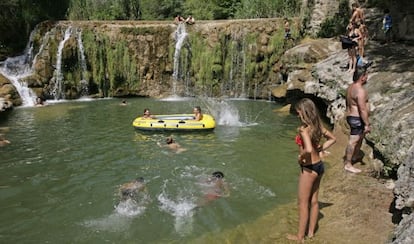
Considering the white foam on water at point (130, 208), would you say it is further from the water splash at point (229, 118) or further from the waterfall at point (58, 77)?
the waterfall at point (58, 77)

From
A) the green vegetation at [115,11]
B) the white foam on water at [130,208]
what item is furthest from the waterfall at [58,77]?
the white foam on water at [130,208]

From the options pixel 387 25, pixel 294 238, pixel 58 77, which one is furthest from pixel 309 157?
pixel 58 77

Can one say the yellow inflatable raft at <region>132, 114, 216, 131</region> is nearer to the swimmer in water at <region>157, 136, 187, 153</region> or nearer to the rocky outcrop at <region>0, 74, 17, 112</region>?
the swimmer in water at <region>157, 136, 187, 153</region>

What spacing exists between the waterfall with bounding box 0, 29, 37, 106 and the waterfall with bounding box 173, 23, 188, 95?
7521 millimetres

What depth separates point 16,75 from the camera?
71.6 ft

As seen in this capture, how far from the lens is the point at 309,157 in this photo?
4969 millimetres

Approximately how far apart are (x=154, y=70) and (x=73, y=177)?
14.4m

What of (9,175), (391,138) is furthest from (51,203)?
(391,138)

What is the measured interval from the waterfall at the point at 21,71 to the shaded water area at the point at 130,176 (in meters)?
4.19

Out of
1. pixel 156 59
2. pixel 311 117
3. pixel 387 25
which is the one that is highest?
pixel 387 25

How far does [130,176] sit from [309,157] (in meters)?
5.82

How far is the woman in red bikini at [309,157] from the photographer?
486cm

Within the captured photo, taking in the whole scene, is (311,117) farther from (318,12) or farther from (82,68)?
(82,68)

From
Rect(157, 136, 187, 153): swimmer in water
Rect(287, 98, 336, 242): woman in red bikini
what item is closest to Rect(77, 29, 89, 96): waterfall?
Rect(157, 136, 187, 153): swimmer in water
